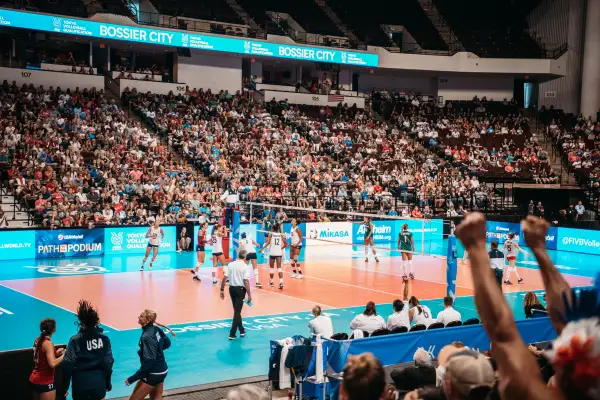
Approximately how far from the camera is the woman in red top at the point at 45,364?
337 inches

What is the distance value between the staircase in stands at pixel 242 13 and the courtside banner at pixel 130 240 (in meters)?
21.6

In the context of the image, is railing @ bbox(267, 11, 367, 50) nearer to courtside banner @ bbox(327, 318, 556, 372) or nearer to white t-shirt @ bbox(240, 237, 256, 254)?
white t-shirt @ bbox(240, 237, 256, 254)

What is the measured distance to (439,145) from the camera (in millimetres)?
45906

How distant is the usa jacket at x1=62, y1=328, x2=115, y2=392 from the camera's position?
813 centimetres

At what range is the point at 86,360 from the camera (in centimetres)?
815

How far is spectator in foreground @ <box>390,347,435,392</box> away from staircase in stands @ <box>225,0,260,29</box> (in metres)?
40.7

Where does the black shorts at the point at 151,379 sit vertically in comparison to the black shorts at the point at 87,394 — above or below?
below

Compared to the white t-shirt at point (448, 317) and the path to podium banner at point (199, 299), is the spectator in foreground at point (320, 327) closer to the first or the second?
the path to podium banner at point (199, 299)

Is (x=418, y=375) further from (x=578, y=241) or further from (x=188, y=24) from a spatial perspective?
(x=188, y=24)

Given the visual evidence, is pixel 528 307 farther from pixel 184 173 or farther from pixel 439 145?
pixel 439 145

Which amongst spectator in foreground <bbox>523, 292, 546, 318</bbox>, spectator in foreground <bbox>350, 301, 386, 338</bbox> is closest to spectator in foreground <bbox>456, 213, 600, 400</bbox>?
spectator in foreground <bbox>350, 301, 386, 338</bbox>

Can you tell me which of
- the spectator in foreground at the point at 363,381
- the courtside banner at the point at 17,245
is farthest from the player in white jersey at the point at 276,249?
the spectator in foreground at the point at 363,381

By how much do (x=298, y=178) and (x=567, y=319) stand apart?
34.7 metres

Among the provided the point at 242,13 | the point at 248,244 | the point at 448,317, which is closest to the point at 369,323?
the point at 448,317
